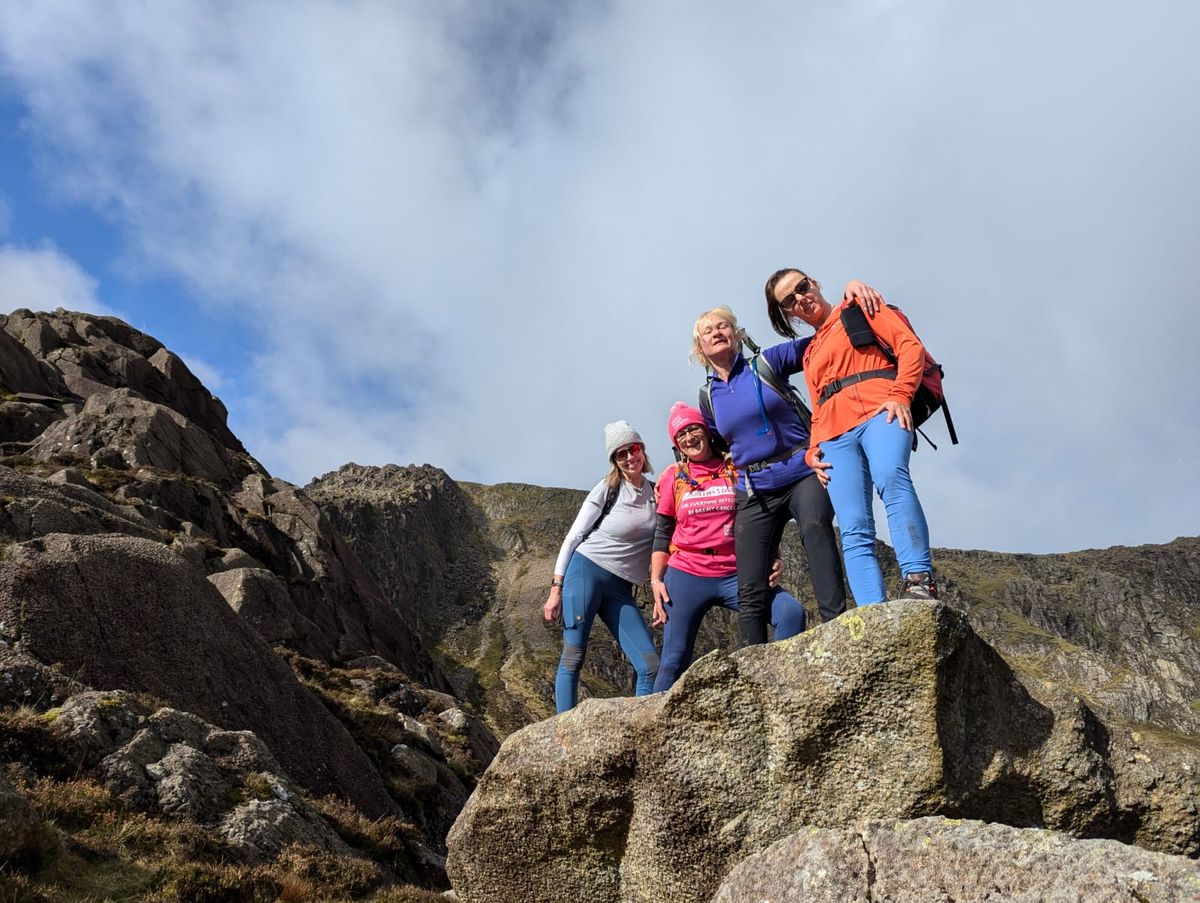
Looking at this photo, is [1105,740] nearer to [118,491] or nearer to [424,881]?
[424,881]

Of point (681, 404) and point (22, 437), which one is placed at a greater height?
point (22, 437)

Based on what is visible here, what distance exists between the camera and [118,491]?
31344 millimetres

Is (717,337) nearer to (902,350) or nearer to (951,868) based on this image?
(902,350)

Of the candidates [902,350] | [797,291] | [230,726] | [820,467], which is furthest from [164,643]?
[902,350]

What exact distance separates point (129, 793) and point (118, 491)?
89.0ft

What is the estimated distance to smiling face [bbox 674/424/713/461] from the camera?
31.0ft

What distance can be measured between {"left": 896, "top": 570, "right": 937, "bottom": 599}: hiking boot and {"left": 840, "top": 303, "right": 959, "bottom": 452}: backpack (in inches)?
65.5

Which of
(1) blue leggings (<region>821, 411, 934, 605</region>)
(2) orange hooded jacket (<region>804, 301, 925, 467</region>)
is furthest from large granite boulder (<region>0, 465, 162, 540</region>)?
(1) blue leggings (<region>821, 411, 934, 605</region>)

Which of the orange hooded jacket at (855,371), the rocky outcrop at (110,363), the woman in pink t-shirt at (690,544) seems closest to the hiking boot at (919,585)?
the orange hooded jacket at (855,371)

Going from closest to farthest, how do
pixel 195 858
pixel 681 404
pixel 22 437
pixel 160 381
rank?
pixel 195 858 → pixel 681 404 → pixel 22 437 → pixel 160 381

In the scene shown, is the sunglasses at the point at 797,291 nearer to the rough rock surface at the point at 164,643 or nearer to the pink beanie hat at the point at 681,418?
the pink beanie hat at the point at 681,418

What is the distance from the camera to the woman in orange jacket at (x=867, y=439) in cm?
651

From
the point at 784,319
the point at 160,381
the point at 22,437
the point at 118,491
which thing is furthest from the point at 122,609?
the point at 160,381

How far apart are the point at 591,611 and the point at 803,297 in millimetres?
5355
